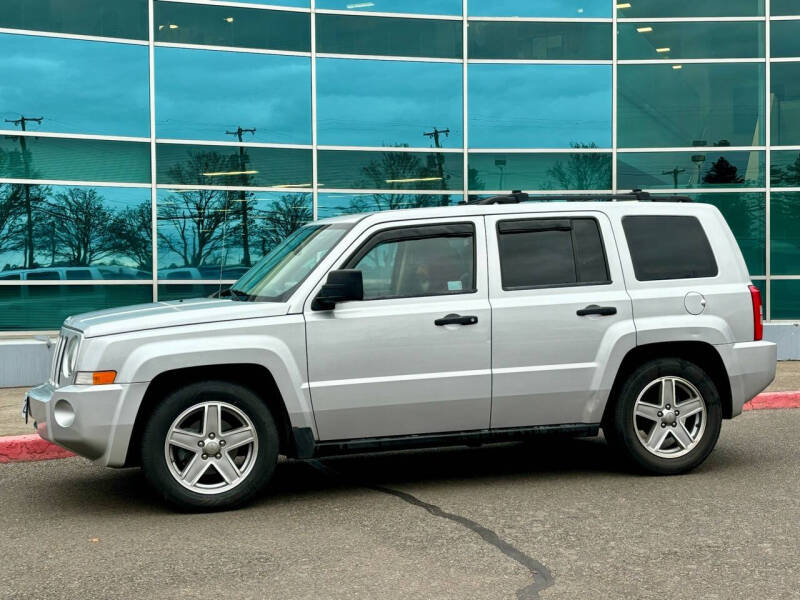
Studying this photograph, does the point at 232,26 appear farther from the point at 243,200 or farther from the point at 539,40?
the point at 539,40

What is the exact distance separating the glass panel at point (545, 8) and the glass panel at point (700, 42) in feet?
1.66

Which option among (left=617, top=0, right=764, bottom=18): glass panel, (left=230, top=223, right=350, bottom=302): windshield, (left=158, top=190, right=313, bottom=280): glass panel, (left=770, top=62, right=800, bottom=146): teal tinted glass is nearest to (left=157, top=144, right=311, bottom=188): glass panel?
(left=158, top=190, right=313, bottom=280): glass panel

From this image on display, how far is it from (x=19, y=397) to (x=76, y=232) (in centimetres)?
346

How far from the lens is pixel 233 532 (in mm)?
6207

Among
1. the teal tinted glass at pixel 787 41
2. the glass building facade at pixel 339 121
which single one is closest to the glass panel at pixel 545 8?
the glass building facade at pixel 339 121

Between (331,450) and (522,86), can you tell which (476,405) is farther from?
(522,86)

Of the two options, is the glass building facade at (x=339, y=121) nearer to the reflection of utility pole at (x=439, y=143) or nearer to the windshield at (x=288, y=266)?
the reflection of utility pole at (x=439, y=143)

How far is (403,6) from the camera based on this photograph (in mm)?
17156

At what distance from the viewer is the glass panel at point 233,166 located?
15984mm

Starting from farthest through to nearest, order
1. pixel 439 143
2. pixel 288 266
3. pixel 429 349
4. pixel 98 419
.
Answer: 1. pixel 439 143
2. pixel 288 266
3. pixel 429 349
4. pixel 98 419

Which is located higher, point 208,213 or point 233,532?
point 208,213

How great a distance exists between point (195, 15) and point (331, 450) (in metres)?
10.9

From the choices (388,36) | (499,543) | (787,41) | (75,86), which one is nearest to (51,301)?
(75,86)

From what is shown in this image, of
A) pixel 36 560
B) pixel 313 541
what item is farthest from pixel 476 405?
pixel 36 560
